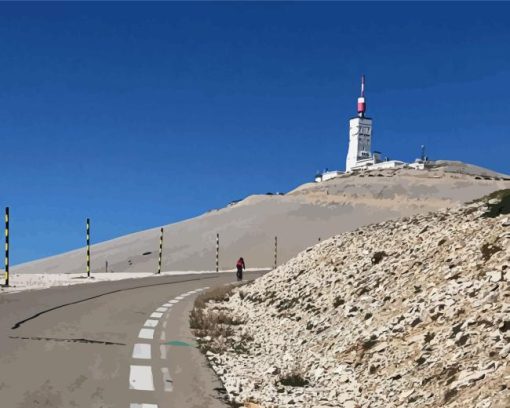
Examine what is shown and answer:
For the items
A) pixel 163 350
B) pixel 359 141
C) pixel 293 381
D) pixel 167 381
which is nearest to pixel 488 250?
pixel 293 381

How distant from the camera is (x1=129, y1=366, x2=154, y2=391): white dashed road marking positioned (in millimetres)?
8107

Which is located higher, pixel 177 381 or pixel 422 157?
pixel 422 157

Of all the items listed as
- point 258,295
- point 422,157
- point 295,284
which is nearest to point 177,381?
point 295,284

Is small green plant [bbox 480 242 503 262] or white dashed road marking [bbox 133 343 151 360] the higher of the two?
small green plant [bbox 480 242 503 262]

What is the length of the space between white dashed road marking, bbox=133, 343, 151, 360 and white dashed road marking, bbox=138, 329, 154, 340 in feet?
3.10

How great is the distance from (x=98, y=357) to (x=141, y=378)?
66.6 inches

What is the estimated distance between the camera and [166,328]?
13883 mm

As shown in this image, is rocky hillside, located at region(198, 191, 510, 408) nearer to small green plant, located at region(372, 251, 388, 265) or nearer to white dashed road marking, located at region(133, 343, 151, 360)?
small green plant, located at region(372, 251, 388, 265)

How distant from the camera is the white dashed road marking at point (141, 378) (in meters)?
8.11

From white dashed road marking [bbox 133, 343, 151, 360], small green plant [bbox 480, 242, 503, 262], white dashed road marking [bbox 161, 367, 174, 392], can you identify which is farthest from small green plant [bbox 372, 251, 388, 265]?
white dashed road marking [bbox 161, 367, 174, 392]

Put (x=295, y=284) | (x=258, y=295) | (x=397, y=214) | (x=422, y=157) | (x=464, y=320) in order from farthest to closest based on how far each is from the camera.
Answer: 1. (x=422, y=157)
2. (x=397, y=214)
3. (x=258, y=295)
4. (x=295, y=284)
5. (x=464, y=320)

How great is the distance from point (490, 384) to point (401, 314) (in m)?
3.60

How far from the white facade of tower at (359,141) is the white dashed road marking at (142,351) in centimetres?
18552

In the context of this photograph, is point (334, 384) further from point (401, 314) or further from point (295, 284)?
point (295, 284)
